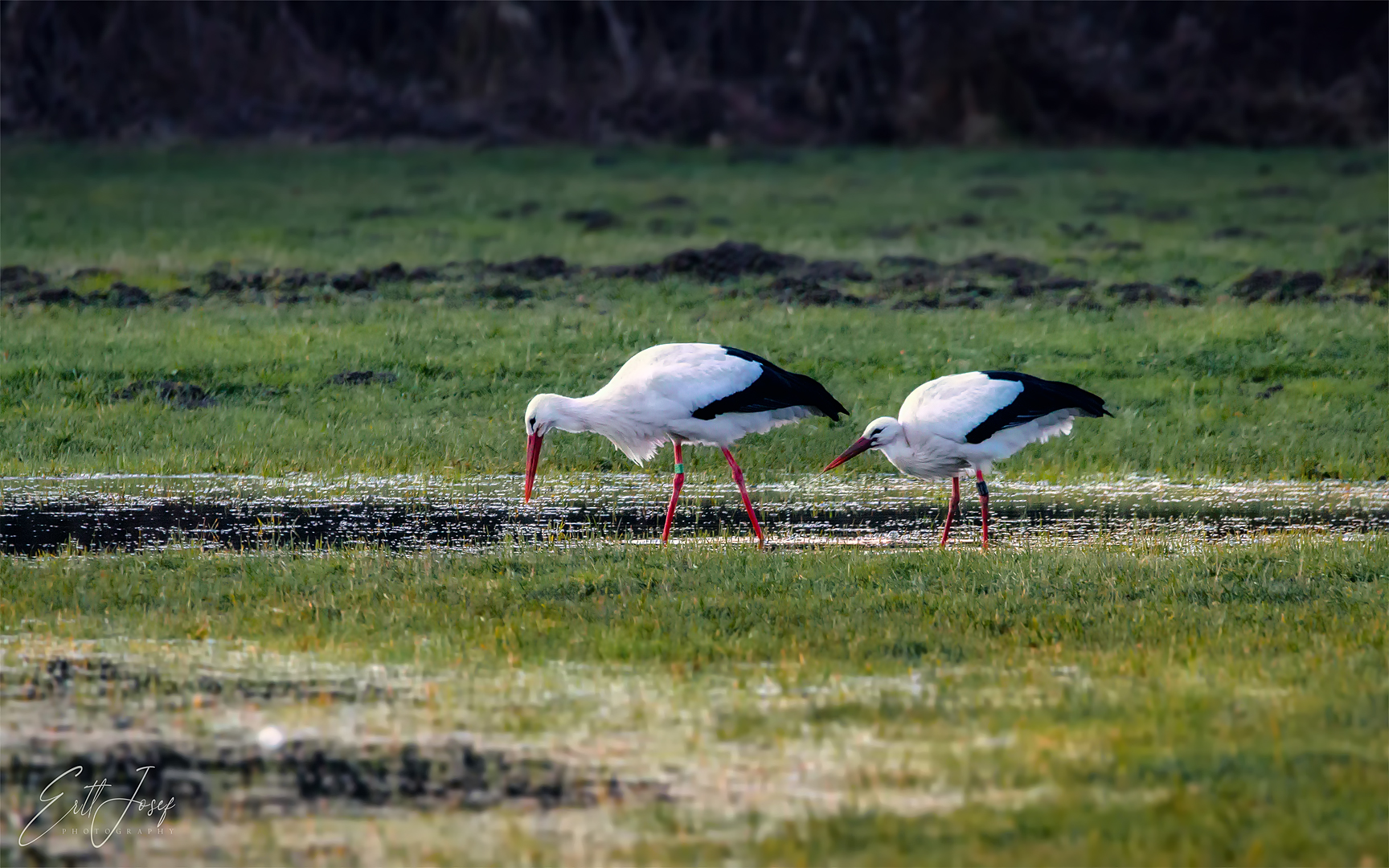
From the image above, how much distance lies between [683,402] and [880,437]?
1.14 m

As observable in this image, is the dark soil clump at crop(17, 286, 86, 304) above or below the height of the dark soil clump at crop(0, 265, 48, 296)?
above

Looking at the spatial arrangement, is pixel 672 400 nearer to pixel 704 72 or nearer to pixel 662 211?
pixel 662 211

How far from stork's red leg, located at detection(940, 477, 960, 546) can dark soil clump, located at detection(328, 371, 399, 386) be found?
5.46 m

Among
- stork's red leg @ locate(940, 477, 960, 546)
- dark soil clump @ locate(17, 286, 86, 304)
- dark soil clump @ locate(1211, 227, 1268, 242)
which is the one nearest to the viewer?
stork's red leg @ locate(940, 477, 960, 546)

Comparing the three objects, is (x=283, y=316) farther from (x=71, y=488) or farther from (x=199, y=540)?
(x=199, y=540)

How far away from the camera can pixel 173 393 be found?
15641 mm

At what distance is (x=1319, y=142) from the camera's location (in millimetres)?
44781

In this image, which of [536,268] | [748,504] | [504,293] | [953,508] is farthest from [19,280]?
[953,508]

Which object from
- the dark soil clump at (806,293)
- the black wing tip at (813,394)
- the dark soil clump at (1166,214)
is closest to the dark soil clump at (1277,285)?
the dark soil clump at (806,293)

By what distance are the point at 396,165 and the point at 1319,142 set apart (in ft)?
66.8

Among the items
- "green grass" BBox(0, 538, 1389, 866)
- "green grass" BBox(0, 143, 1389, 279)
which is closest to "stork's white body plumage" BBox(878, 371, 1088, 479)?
"green grass" BBox(0, 538, 1389, 866)

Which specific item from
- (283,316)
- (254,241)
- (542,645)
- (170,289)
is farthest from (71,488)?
(254,241)

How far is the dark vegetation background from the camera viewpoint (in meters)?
45.7

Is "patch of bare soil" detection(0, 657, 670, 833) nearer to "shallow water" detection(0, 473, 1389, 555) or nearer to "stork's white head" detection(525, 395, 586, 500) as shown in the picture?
"shallow water" detection(0, 473, 1389, 555)
